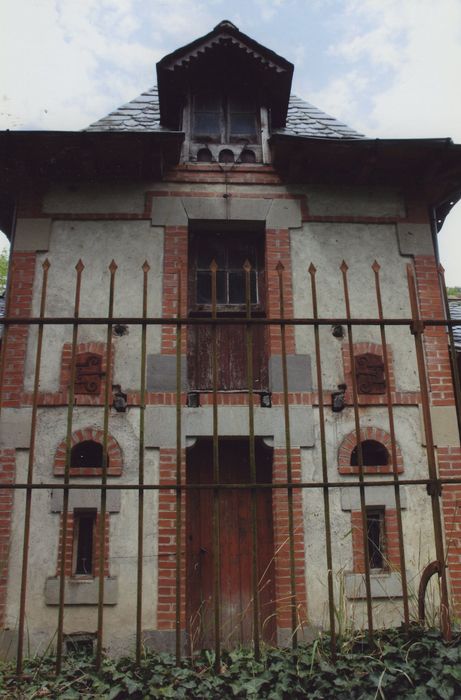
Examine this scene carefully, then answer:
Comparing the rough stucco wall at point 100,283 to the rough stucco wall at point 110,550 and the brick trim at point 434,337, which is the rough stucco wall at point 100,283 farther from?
the brick trim at point 434,337

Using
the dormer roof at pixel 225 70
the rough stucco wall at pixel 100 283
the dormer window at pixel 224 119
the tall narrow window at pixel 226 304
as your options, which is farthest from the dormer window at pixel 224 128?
the rough stucco wall at pixel 100 283

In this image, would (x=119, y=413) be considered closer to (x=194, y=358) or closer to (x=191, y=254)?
(x=194, y=358)

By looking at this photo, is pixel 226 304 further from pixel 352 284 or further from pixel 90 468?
pixel 90 468

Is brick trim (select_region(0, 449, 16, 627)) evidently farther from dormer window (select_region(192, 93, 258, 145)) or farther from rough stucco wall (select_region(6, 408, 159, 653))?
dormer window (select_region(192, 93, 258, 145))

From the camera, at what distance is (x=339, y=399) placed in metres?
6.68

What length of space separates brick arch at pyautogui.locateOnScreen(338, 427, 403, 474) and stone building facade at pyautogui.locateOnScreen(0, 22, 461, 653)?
24mm

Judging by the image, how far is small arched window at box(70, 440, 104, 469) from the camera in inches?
259

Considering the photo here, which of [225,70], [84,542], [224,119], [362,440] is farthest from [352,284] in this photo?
[84,542]

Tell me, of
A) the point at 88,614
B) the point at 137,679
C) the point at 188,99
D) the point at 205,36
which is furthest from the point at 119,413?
the point at 205,36

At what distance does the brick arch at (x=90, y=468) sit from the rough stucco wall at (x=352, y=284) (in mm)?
2313

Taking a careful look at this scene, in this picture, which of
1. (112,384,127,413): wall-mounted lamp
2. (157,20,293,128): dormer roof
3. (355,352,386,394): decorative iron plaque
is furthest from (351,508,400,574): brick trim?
(157,20,293,128): dormer roof

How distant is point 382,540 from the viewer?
6.36 meters

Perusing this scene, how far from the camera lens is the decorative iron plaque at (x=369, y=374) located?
6.77 m

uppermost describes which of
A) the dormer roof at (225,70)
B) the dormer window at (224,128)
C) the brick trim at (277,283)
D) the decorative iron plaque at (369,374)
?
the dormer roof at (225,70)
